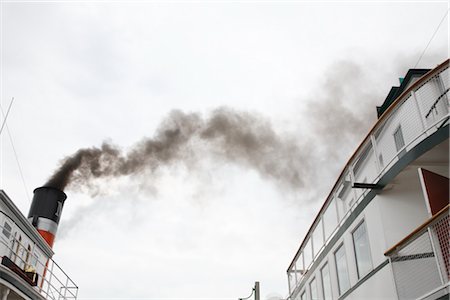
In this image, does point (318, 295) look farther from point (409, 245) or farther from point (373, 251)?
point (409, 245)

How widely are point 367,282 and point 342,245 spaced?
186 centimetres

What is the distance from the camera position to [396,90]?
13125mm

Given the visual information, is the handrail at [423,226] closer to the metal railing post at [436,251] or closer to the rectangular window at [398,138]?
the metal railing post at [436,251]

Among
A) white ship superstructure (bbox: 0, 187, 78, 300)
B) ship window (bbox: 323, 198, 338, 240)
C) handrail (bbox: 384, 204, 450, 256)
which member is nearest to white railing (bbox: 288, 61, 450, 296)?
ship window (bbox: 323, 198, 338, 240)

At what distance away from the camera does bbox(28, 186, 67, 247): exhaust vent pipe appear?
1738 cm

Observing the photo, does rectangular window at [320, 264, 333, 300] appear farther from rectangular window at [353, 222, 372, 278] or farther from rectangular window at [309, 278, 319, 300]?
rectangular window at [353, 222, 372, 278]

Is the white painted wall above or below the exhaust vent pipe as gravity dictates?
below

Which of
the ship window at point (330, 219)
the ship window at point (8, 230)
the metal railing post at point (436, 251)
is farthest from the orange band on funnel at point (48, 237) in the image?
the metal railing post at point (436, 251)

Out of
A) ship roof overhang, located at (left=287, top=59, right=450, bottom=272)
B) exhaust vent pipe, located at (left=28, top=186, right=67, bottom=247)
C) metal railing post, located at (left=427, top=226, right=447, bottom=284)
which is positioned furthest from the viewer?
exhaust vent pipe, located at (left=28, top=186, right=67, bottom=247)

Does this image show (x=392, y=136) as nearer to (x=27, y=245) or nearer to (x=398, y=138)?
(x=398, y=138)

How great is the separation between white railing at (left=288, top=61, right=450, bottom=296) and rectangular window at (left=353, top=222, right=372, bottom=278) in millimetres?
615

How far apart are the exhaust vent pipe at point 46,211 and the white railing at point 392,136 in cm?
1032

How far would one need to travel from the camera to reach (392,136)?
36.2ft

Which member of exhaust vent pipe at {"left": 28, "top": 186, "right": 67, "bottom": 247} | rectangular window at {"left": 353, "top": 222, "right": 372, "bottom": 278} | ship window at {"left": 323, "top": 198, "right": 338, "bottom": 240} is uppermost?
exhaust vent pipe at {"left": 28, "top": 186, "right": 67, "bottom": 247}
